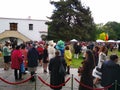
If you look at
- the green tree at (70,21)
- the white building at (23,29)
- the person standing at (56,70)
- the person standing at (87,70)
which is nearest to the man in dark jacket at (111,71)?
the person standing at (87,70)

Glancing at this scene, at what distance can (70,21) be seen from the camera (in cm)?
5878

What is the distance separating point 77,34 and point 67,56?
131 ft

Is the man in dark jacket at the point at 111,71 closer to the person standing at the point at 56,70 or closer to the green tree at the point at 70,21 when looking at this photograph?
the person standing at the point at 56,70

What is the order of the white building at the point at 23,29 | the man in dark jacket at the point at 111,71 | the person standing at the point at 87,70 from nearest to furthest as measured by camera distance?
the man in dark jacket at the point at 111,71
the person standing at the point at 87,70
the white building at the point at 23,29

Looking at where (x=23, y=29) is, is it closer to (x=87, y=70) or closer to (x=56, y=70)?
(x=56, y=70)

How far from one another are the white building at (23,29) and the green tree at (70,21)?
12150 millimetres

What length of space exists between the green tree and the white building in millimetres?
12150

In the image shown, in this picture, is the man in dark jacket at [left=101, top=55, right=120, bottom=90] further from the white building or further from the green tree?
the white building

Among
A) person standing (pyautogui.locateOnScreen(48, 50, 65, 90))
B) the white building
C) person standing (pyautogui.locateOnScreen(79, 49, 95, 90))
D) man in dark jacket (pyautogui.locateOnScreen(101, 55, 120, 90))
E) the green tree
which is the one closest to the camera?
man in dark jacket (pyautogui.locateOnScreen(101, 55, 120, 90))


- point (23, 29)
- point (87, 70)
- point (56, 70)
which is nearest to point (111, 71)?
point (87, 70)

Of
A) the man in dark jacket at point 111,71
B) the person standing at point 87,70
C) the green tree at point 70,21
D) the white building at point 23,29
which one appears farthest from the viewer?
the white building at point 23,29

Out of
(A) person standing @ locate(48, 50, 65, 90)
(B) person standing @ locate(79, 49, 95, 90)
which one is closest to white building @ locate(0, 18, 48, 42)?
(A) person standing @ locate(48, 50, 65, 90)

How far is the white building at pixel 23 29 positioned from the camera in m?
69.8

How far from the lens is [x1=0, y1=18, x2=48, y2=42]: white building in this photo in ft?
229
